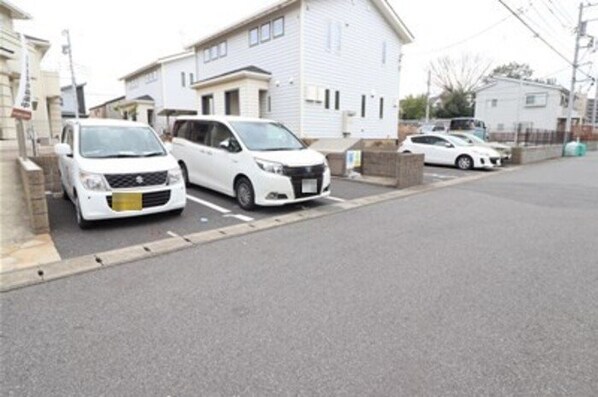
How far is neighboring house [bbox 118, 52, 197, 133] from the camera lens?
Result: 28.1 m

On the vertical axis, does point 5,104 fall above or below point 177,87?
below

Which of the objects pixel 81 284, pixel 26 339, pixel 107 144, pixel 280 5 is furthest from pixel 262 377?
pixel 280 5

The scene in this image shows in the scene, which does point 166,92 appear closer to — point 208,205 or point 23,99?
point 23,99

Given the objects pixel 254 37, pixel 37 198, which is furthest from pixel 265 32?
pixel 37 198

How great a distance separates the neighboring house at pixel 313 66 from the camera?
15195 mm

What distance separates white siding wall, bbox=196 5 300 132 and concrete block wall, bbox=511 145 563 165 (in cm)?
943

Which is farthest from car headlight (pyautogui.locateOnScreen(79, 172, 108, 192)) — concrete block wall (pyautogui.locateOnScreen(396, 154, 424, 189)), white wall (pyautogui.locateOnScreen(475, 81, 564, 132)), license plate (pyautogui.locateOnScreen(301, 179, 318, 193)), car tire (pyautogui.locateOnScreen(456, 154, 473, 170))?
white wall (pyautogui.locateOnScreen(475, 81, 564, 132))

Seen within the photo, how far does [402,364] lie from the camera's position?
242cm

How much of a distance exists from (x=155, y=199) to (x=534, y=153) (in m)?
17.4

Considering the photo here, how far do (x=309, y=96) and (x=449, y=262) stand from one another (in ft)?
40.1

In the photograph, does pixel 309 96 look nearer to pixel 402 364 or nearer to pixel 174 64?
pixel 402 364

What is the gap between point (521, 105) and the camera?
35906 mm

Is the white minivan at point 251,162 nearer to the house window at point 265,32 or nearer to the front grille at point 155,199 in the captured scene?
the front grille at point 155,199

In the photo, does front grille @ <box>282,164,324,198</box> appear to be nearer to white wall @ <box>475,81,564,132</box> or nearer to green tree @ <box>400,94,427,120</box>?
A: white wall @ <box>475,81,564,132</box>
